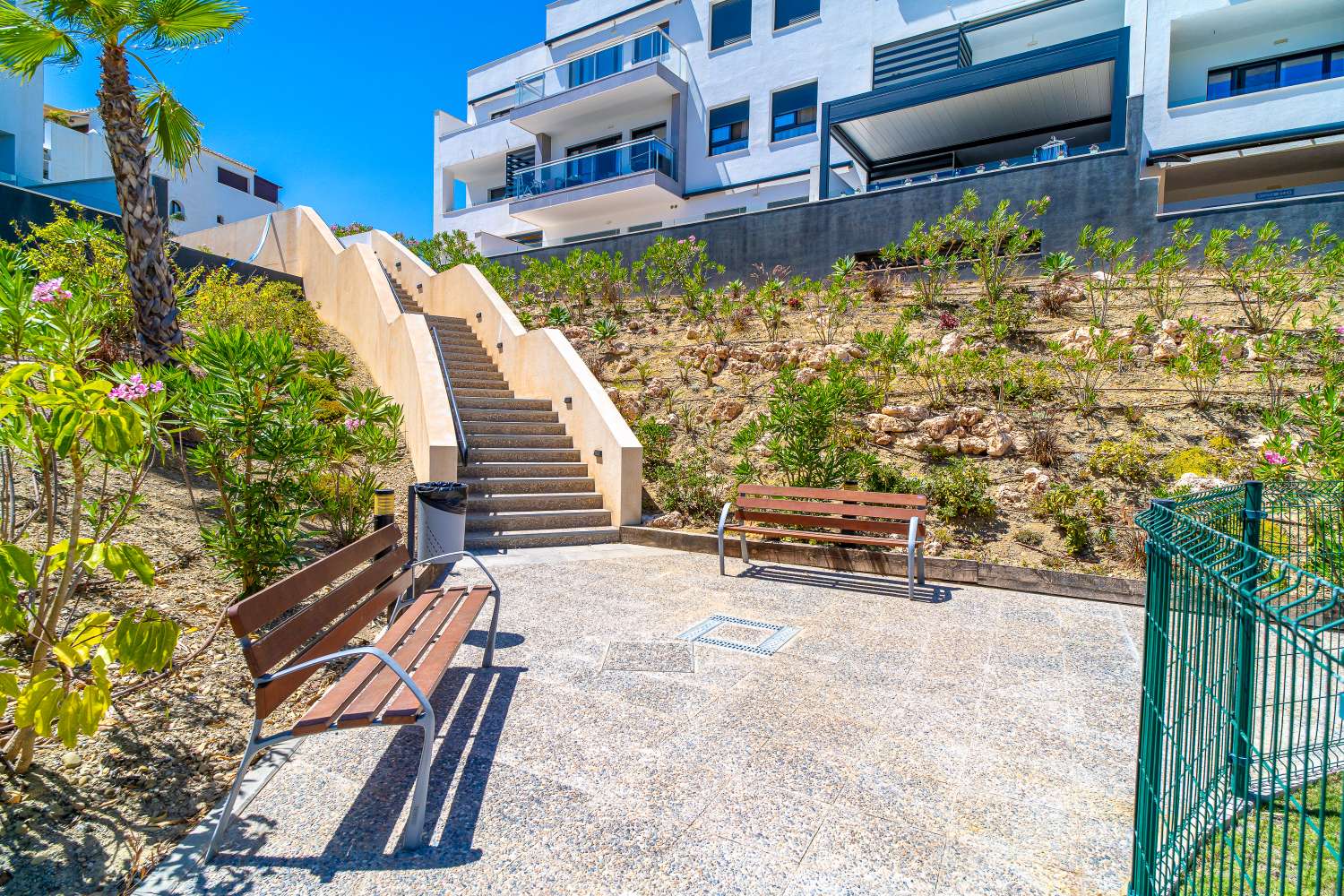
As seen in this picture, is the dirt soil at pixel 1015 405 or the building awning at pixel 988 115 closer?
the dirt soil at pixel 1015 405

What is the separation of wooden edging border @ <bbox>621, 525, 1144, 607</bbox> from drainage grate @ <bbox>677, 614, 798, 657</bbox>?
2173 millimetres

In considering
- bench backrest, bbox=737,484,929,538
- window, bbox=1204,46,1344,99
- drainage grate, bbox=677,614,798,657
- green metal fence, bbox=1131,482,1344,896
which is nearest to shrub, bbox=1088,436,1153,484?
bench backrest, bbox=737,484,929,538

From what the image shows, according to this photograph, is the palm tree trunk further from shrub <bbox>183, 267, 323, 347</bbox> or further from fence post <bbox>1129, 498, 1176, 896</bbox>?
fence post <bbox>1129, 498, 1176, 896</bbox>

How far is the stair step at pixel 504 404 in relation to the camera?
10.9 meters

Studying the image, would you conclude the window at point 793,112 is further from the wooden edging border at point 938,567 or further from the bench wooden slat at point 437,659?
the bench wooden slat at point 437,659

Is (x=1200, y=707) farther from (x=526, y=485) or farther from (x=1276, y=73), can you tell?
(x=1276, y=73)

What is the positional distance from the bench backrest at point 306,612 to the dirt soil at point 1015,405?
5.05 meters

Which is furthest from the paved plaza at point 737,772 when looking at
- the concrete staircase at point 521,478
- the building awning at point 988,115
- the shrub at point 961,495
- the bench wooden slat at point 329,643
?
the building awning at point 988,115

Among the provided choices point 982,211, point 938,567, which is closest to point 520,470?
point 938,567

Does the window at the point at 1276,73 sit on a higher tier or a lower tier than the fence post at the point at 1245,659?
higher

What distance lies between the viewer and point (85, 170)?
25844 millimetres

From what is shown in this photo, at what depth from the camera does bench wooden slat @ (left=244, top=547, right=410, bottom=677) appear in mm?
2699

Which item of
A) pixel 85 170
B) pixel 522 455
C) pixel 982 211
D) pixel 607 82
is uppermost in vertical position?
pixel 607 82

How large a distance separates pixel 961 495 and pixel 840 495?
171cm
